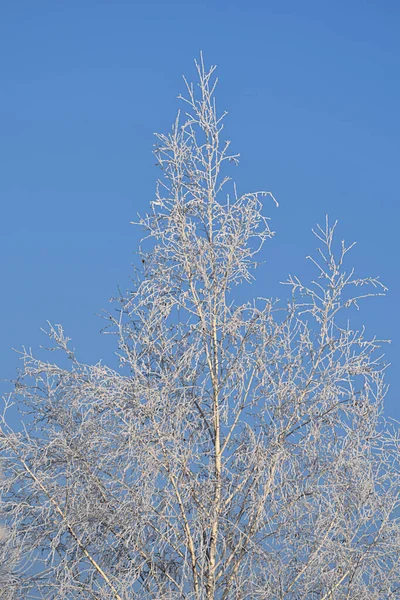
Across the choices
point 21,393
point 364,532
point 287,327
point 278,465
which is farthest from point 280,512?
point 21,393

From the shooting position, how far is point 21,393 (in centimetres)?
889

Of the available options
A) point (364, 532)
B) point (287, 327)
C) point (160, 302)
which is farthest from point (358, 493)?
point (160, 302)

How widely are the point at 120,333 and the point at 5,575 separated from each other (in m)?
2.51

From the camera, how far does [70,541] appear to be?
28.1 feet

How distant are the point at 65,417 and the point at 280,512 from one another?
2.18 m

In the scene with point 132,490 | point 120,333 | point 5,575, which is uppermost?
point 120,333

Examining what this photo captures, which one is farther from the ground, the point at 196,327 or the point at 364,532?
the point at 196,327

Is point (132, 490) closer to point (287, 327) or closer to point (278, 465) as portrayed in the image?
point (278, 465)

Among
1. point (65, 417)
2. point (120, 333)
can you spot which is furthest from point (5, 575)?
point (120, 333)

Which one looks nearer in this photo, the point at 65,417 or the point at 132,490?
the point at 132,490

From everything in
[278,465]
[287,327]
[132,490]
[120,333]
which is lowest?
[132,490]

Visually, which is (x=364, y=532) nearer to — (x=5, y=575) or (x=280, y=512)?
(x=280, y=512)

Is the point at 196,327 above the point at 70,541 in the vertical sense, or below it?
above

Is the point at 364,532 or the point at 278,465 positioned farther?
the point at 364,532
